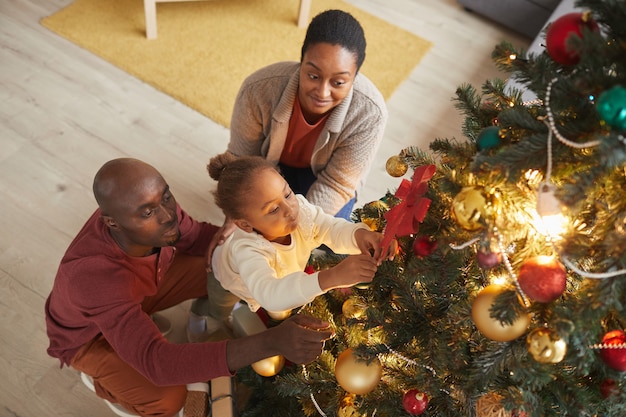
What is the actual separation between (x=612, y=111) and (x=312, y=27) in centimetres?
100

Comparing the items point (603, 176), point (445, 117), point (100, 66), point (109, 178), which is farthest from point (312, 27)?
point (100, 66)

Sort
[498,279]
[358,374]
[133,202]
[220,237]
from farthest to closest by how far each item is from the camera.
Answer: [220,237]
[133,202]
[358,374]
[498,279]

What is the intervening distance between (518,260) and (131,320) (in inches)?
35.2

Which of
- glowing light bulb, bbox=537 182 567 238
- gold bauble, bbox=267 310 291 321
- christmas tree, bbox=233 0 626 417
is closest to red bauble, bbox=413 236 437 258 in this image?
christmas tree, bbox=233 0 626 417

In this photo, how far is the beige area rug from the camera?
2562 mm

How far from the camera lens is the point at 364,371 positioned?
1.09 meters

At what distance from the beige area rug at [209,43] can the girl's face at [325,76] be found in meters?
0.90

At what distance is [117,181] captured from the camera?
1.29m

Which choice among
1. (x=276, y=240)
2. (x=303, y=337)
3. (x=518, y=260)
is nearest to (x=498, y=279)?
(x=518, y=260)

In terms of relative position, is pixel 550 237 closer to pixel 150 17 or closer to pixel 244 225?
pixel 244 225

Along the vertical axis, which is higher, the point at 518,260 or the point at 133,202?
the point at 518,260

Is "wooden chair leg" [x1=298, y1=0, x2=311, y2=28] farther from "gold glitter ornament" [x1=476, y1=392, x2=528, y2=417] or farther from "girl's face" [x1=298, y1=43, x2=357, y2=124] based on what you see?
"gold glitter ornament" [x1=476, y1=392, x2=528, y2=417]

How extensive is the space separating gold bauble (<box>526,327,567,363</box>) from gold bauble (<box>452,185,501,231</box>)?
0.17 meters

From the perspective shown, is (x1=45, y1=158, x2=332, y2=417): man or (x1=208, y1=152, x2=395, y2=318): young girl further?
(x1=45, y1=158, x2=332, y2=417): man
